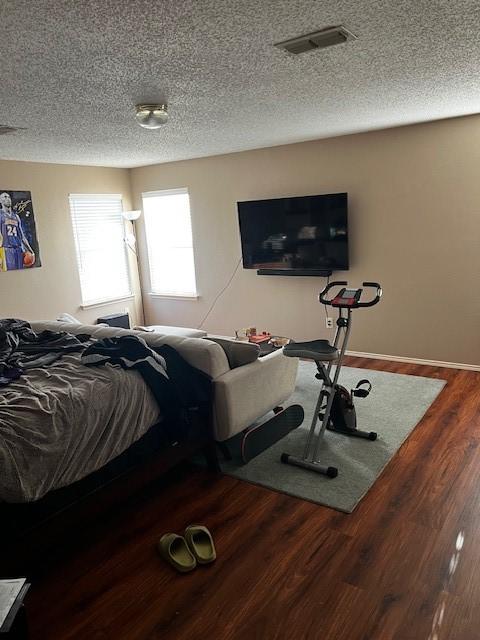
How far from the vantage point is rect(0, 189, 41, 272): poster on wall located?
5262 millimetres

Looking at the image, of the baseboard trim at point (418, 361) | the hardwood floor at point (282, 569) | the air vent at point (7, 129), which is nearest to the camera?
the hardwood floor at point (282, 569)

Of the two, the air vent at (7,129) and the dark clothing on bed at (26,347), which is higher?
the air vent at (7,129)

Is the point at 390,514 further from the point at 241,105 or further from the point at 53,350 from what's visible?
the point at 241,105

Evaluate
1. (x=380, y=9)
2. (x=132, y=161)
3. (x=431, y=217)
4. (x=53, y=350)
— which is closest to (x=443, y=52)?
(x=380, y=9)

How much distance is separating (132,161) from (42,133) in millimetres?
2071

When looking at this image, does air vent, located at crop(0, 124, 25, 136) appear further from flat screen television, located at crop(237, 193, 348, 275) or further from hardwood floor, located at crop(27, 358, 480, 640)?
hardwood floor, located at crop(27, 358, 480, 640)

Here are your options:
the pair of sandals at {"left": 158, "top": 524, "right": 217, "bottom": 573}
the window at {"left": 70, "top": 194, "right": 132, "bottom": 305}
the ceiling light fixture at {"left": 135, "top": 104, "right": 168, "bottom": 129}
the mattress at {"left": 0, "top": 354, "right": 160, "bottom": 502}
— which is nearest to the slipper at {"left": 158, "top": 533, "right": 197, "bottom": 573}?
the pair of sandals at {"left": 158, "top": 524, "right": 217, "bottom": 573}

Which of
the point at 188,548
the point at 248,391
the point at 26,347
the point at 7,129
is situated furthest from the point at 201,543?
the point at 7,129

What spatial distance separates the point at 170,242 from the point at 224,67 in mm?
4165

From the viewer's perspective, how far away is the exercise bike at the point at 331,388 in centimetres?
295

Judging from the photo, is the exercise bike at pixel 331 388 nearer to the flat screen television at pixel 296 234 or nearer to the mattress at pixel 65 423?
the mattress at pixel 65 423

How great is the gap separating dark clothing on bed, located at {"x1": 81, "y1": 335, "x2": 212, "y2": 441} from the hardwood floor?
0.48m

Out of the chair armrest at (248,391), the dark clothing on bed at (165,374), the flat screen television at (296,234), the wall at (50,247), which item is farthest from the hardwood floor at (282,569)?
the wall at (50,247)

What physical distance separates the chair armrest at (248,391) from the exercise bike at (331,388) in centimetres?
34
